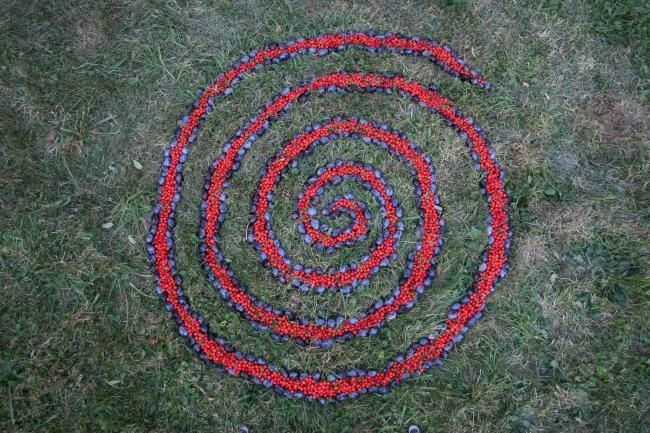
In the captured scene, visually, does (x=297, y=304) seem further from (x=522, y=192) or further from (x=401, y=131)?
(x=522, y=192)

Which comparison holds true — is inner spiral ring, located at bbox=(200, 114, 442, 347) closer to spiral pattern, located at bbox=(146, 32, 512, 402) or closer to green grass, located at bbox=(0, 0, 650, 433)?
spiral pattern, located at bbox=(146, 32, 512, 402)

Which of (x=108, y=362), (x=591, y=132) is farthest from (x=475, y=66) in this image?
(x=108, y=362)

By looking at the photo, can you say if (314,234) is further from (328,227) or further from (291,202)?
(291,202)

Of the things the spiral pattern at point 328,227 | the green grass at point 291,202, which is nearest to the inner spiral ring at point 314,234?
the spiral pattern at point 328,227

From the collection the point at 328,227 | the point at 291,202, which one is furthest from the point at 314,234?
the point at 291,202

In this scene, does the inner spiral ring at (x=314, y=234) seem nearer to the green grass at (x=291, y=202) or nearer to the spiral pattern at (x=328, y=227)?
the spiral pattern at (x=328, y=227)

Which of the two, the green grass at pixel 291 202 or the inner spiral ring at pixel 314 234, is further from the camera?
the inner spiral ring at pixel 314 234
